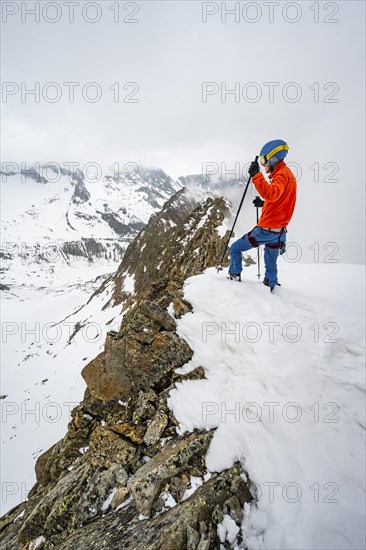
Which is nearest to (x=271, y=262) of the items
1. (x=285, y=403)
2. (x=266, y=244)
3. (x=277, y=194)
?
(x=266, y=244)

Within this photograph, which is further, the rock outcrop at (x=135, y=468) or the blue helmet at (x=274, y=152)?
the blue helmet at (x=274, y=152)

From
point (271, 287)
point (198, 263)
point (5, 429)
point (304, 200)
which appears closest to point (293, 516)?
point (271, 287)

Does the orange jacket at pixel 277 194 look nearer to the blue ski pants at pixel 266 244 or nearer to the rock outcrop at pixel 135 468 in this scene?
the blue ski pants at pixel 266 244

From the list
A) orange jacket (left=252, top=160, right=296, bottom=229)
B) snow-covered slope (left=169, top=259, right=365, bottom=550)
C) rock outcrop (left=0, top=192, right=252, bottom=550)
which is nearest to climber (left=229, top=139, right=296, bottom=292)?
orange jacket (left=252, top=160, right=296, bottom=229)

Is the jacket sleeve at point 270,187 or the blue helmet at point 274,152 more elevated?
the blue helmet at point 274,152

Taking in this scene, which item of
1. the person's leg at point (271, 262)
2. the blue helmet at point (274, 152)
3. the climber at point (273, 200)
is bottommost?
the person's leg at point (271, 262)

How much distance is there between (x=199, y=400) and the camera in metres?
5.96

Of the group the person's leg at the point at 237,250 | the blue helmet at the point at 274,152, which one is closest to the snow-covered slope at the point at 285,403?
the person's leg at the point at 237,250

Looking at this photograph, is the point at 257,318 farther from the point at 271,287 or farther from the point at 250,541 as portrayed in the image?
the point at 250,541

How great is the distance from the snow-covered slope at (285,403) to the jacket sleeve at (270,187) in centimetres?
294

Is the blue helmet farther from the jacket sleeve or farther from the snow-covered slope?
the snow-covered slope

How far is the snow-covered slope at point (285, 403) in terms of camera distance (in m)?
4.21

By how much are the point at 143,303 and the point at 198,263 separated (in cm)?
1547

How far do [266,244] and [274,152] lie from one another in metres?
2.61
